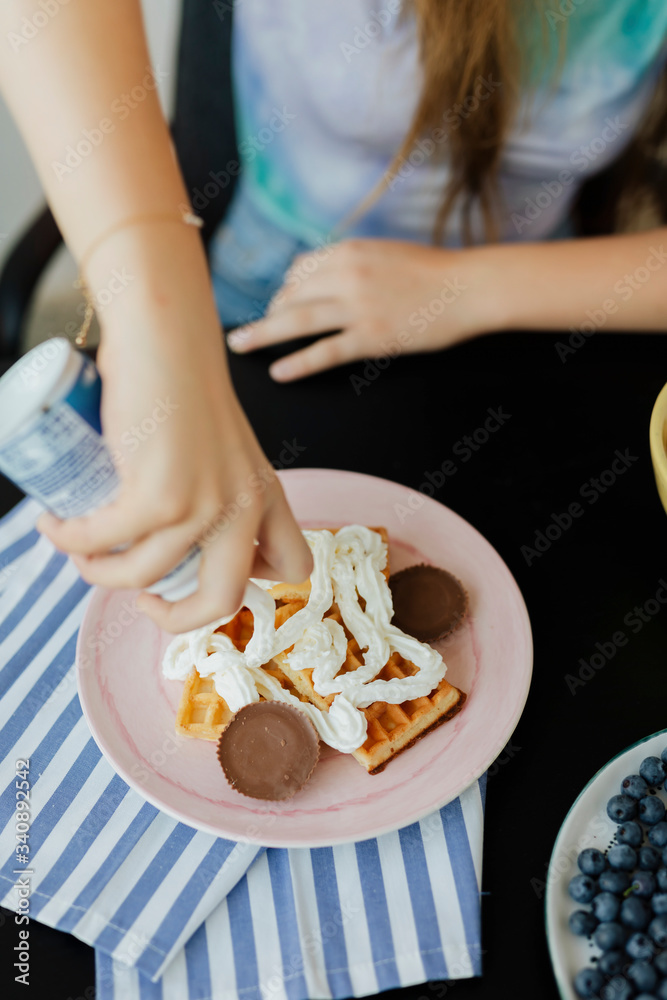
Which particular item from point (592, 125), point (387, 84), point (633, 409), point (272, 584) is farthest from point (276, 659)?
point (592, 125)

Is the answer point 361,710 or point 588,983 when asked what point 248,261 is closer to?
point 361,710

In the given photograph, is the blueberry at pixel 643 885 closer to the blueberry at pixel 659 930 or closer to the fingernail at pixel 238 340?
the blueberry at pixel 659 930

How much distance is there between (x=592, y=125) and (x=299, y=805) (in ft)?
4.46

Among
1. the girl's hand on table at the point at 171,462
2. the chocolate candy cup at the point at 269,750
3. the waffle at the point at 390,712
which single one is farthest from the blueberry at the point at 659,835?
the girl's hand on table at the point at 171,462

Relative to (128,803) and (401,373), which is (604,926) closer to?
(128,803)

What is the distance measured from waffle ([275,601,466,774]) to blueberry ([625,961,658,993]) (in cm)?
33

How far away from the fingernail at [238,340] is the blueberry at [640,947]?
1053 millimetres

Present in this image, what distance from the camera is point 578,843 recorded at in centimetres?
85

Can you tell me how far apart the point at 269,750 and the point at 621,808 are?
41 centimetres

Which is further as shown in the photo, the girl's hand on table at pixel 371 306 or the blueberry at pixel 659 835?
the girl's hand on table at pixel 371 306

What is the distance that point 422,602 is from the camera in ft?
3.50

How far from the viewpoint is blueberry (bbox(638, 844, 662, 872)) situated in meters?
0.83

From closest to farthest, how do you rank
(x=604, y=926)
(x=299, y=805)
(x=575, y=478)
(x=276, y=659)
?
1. (x=604, y=926)
2. (x=299, y=805)
3. (x=276, y=659)
4. (x=575, y=478)

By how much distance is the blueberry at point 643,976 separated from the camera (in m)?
0.75
